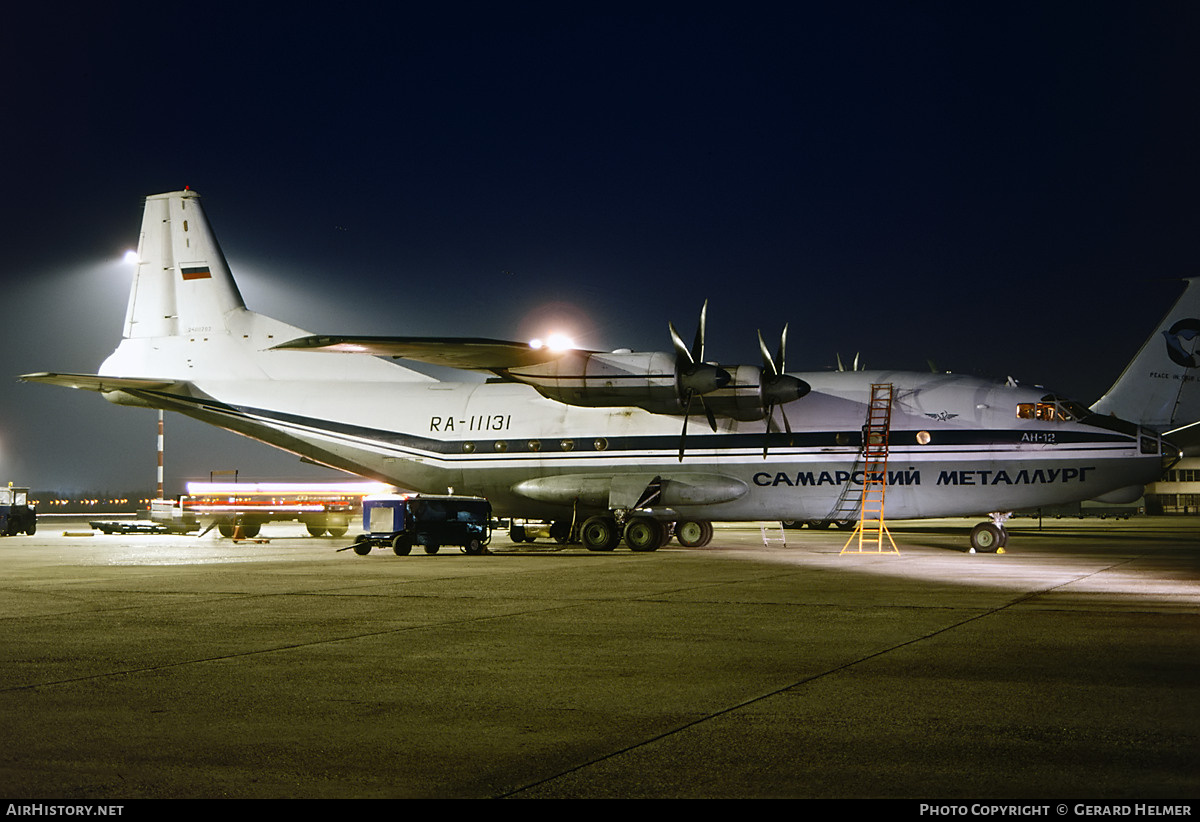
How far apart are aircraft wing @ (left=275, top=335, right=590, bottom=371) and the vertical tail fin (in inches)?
313

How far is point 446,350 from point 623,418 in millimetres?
5691

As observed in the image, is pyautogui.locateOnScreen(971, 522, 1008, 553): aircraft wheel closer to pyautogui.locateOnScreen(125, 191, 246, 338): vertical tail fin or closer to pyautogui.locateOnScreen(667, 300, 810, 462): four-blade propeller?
pyautogui.locateOnScreen(667, 300, 810, 462): four-blade propeller

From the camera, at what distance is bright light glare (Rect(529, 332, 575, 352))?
84.9 ft

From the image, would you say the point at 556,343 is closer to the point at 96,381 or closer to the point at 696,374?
the point at 696,374

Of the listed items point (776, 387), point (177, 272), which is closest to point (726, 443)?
point (776, 387)

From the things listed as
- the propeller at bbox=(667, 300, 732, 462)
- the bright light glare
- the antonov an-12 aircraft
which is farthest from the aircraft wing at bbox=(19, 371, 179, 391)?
the propeller at bbox=(667, 300, 732, 462)

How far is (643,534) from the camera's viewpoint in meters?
27.5

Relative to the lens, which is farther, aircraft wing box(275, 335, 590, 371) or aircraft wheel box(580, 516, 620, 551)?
aircraft wheel box(580, 516, 620, 551)

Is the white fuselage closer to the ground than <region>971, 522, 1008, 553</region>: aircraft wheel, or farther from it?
farther from it

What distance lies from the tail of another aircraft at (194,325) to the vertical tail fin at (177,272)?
3 centimetres

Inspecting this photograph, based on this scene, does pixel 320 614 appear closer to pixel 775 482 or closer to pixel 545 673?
pixel 545 673

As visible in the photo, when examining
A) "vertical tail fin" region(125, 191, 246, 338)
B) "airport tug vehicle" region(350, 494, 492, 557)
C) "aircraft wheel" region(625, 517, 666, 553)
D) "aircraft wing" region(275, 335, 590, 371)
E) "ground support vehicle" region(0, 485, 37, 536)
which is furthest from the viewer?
"ground support vehicle" region(0, 485, 37, 536)
